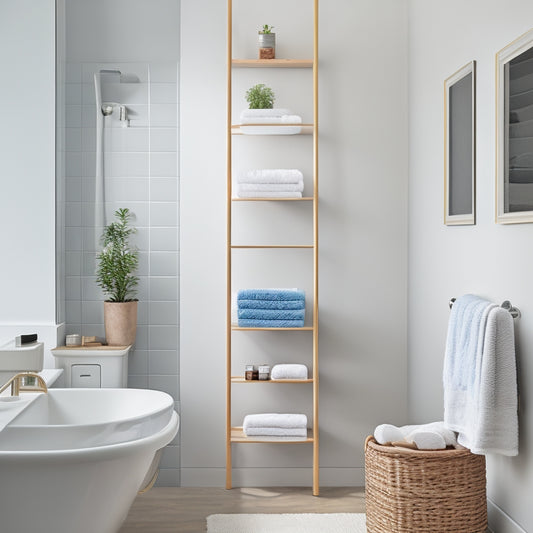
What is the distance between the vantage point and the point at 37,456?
6.96ft

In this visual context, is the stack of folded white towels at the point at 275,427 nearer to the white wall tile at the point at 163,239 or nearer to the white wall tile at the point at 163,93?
the white wall tile at the point at 163,239

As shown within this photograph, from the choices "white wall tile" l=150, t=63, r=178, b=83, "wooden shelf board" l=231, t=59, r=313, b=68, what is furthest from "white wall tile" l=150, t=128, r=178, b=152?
"wooden shelf board" l=231, t=59, r=313, b=68

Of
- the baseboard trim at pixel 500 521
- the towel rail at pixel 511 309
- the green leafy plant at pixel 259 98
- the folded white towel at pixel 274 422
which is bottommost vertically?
the baseboard trim at pixel 500 521

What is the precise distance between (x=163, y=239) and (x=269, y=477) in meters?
1.33

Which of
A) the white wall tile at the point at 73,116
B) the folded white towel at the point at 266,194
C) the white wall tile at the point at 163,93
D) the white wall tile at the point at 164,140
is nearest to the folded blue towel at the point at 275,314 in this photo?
the folded white towel at the point at 266,194

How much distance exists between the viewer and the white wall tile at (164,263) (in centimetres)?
366

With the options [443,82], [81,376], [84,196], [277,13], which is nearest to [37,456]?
[81,376]

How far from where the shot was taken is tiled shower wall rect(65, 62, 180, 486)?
3.60m

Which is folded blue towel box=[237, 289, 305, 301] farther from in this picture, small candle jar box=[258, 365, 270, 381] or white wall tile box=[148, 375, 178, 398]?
white wall tile box=[148, 375, 178, 398]

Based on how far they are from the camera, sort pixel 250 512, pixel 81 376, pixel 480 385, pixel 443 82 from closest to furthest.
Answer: pixel 480 385
pixel 443 82
pixel 250 512
pixel 81 376

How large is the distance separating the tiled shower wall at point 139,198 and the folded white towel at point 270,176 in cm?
43

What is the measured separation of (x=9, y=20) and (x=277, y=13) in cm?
131

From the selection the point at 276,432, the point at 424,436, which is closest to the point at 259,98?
the point at 276,432

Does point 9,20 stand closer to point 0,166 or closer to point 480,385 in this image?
point 0,166
